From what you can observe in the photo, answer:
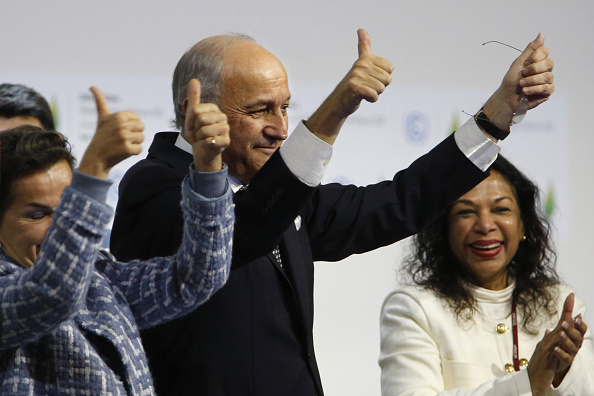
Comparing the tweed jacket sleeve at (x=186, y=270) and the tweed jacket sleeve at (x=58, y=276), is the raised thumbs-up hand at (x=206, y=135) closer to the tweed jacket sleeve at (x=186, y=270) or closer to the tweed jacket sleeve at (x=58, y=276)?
the tweed jacket sleeve at (x=186, y=270)

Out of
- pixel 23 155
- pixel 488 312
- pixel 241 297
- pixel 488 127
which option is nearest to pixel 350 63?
pixel 488 312

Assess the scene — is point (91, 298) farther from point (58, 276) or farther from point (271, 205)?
point (271, 205)

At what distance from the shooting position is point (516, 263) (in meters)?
2.64

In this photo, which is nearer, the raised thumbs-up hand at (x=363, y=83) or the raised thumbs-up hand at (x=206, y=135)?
the raised thumbs-up hand at (x=206, y=135)

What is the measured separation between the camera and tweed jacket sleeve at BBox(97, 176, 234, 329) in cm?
124

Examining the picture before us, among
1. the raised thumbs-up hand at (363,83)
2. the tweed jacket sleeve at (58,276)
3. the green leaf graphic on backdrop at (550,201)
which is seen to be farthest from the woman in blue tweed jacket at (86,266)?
the green leaf graphic on backdrop at (550,201)

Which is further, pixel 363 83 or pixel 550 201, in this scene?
pixel 550 201

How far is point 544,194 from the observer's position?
3.62m

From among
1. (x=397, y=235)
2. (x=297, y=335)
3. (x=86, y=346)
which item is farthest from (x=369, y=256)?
(x=86, y=346)

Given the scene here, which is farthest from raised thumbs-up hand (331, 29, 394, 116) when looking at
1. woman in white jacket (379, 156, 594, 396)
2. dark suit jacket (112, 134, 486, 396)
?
Result: woman in white jacket (379, 156, 594, 396)

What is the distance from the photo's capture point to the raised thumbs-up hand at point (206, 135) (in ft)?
4.02

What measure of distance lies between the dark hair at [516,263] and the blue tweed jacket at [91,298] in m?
1.28

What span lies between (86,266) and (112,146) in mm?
156

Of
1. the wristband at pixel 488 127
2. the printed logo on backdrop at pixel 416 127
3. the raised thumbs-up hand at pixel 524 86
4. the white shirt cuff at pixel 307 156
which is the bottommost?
the white shirt cuff at pixel 307 156
